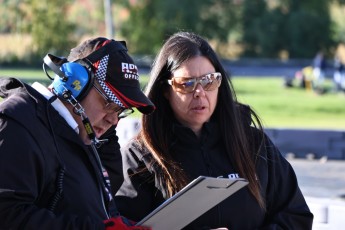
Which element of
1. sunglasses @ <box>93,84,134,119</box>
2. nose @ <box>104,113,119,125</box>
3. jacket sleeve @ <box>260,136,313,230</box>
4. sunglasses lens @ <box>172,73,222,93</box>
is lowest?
jacket sleeve @ <box>260,136,313,230</box>

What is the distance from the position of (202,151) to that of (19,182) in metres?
1.39

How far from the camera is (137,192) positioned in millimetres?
3867

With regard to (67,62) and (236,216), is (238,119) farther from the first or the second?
(67,62)

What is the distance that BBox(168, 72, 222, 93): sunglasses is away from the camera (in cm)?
396

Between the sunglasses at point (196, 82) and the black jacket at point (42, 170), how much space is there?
98 centimetres

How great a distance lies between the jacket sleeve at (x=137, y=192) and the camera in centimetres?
384

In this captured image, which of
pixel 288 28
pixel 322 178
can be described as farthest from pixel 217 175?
pixel 288 28

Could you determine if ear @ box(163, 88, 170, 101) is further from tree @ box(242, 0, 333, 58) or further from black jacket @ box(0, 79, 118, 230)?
tree @ box(242, 0, 333, 58)

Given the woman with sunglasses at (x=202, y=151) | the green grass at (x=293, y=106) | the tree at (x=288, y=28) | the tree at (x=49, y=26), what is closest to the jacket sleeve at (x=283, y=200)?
the woman with sunglasses at (x=202, y=151)

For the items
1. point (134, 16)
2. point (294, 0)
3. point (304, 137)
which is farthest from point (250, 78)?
point (304, 137)

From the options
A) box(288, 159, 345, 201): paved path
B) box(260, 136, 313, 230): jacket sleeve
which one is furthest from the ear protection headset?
box(288, 159, 345, 201): paved path

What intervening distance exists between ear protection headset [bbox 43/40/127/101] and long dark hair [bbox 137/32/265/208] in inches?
37.1

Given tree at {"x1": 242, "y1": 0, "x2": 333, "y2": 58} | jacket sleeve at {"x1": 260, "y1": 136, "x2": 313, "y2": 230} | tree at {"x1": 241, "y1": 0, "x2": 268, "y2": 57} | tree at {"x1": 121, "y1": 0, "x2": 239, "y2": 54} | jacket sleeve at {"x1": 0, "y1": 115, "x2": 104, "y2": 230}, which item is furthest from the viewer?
tree at {"x1": 241, "y1": 0, "x2": 268, "y2": 57}

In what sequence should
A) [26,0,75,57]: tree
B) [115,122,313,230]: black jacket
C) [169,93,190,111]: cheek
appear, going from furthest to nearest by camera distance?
1. [26,0,75,57]: tree
2. [169,93,190,111]: cheek
3. [115,122,313,230]: black jacket
